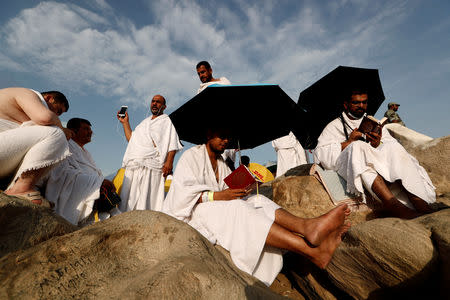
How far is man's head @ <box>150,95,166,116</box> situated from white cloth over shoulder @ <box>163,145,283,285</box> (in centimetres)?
274

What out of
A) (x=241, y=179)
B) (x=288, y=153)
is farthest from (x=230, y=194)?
(x=288, y=153)

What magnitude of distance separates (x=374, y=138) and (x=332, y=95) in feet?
4.02

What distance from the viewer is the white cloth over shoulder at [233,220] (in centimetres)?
215

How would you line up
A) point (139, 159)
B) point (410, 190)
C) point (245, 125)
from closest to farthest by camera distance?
point (410, 190) < point (245, 125) < point (139, 159)

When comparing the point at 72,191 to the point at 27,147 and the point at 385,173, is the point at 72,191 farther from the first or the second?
the point at 385,173

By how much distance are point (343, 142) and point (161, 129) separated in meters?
3.62

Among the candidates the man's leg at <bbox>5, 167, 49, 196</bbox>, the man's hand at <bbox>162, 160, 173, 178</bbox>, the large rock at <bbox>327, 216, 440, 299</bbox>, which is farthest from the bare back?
the large rock at <bbox>327, 216, 440, 299</bbox>

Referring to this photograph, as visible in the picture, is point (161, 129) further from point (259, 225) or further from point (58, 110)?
point (259, 225)

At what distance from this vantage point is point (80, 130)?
4.26 m

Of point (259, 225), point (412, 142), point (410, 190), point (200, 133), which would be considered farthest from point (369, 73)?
point (412, 142)

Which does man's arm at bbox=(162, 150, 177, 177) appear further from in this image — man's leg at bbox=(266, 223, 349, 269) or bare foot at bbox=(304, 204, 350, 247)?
bare foot at bbox=(304, 204, 350, 247)

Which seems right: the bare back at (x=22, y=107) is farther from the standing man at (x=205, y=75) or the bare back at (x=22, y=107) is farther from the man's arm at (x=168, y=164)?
the standing man at (x=205, y=75)

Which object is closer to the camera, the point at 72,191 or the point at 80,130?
the point at 72,191

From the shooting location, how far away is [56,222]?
5.36 feet
